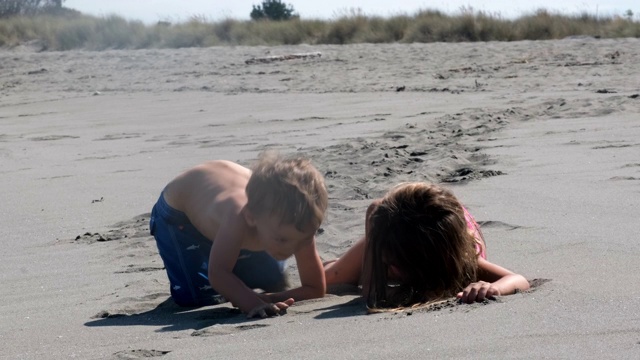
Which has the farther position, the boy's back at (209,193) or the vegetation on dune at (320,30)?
the vegetation on dune at (320,30)

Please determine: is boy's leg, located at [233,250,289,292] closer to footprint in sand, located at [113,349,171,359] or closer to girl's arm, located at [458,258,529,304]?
girl's arm, located at [458,258,529,304]

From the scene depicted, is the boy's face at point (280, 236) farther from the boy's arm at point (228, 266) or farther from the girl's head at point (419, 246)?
the girl's head at point (419, 246)

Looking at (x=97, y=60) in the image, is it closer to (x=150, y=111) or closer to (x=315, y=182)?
(x=150, y=111)

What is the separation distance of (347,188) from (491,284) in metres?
2.41

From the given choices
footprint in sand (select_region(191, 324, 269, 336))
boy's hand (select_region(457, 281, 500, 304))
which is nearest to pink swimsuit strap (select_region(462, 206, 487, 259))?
boy's hand (select_region(457, 281, 500, 304))

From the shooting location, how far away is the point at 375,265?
3.48m

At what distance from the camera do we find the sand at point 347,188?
290cm

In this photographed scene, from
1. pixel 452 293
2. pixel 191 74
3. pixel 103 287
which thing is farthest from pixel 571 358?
pixel 191 74

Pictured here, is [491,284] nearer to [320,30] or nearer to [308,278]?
[308,278]

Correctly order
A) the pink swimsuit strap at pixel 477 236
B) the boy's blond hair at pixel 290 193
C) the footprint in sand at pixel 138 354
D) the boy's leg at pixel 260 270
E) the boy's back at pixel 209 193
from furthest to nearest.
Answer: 1. the boy's leg at pixel 260 270
2. the boy's back at pixel 209 193
3. the pink swimsuit strap at pixel 477 236
4. the boy's blond hair at pixel 290 193
5. the footprint in sand at pixel 138 354

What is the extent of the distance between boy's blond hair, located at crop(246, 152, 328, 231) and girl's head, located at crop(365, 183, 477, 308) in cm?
26

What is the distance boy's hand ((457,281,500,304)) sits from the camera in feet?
10.4

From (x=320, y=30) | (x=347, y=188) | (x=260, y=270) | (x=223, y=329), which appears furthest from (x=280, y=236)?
(x=320, y=30)

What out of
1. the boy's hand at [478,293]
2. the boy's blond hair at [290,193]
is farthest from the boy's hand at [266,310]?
the boy's hand at [478,293]
